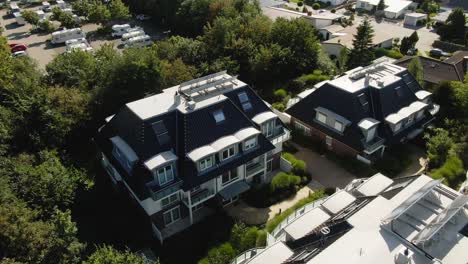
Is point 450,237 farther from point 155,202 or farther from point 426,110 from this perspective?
point 426,110

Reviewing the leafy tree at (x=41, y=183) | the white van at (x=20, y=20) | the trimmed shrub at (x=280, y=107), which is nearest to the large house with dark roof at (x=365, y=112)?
the trimmed shrub at (x=280, y=107)

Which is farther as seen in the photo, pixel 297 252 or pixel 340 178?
pixel 340 178

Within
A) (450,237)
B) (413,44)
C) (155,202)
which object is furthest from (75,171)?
(413,44)

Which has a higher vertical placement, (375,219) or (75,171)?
(375,219)

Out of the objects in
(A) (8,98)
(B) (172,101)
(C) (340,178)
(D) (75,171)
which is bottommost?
(C) (340,178)

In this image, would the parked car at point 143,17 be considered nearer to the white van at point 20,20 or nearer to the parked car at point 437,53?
the white van at point 20,20

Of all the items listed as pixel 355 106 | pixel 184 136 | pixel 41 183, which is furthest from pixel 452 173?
pixel 41 183

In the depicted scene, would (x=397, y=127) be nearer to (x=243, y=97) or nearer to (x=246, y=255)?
(x=243, y=97)
